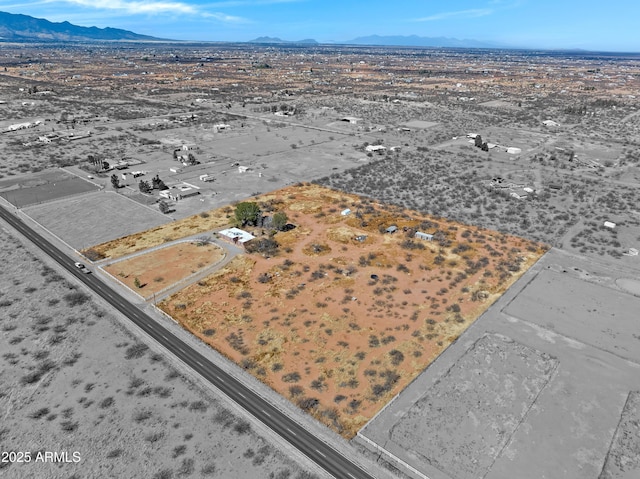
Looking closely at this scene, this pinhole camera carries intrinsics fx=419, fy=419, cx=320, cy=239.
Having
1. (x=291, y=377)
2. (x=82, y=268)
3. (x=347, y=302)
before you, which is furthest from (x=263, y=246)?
(x=291, y=377)

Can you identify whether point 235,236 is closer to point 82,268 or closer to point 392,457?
→ point 82,268

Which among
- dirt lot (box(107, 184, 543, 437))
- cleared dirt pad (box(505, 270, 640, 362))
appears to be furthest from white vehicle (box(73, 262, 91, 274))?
cleared dirt pad (box(505, 270, 640, 362))

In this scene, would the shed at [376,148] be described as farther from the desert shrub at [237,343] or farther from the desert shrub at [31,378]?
the desert shrub at [31,378]

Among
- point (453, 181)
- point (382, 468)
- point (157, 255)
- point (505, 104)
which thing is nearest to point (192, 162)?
point (157, 255)

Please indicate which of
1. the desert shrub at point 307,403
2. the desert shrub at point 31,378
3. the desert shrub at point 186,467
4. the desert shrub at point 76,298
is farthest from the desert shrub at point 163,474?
the desert shrub at point 76,298

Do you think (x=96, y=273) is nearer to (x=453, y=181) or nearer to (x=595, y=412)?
(x=595, y=412)

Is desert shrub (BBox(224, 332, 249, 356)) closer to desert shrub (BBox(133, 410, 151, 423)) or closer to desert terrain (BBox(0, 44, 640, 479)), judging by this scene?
desert terrain (BBox(0, 44, 640, 479))
